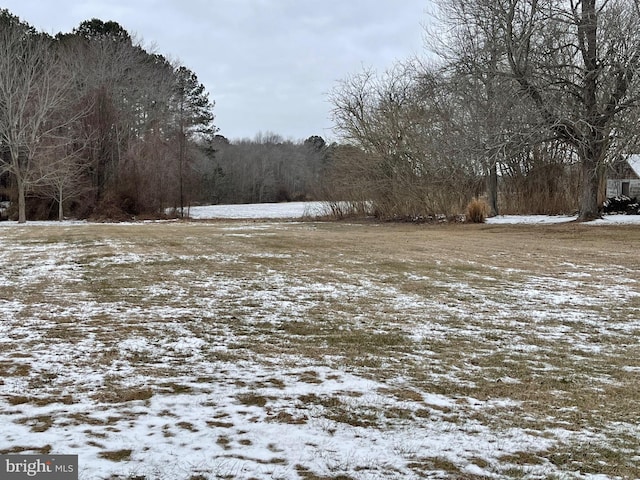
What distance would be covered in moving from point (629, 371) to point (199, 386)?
2842 mm

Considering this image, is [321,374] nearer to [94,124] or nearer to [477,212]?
[477,212]

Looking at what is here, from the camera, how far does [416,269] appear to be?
8.69 metres

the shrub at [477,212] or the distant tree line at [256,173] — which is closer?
the shrub at [477,212]

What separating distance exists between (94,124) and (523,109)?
82.8 feet

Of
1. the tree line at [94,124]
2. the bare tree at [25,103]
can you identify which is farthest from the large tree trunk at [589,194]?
the bare tree at [25,103]

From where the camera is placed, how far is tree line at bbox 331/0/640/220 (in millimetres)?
17219

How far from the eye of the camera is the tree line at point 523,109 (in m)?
17.2

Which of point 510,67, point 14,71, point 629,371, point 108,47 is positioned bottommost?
point 629,371

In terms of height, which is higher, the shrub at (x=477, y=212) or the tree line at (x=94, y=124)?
the tree line at (x=94, y=124)

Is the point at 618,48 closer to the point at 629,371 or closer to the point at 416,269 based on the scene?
the point at 416,269

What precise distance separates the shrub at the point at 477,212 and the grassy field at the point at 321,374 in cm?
1356

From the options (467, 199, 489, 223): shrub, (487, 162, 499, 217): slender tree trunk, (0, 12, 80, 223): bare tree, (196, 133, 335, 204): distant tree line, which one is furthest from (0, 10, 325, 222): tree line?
(467, 199, 489, 223): shrub

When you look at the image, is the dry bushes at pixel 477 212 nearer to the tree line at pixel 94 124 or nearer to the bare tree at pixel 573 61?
the bare tree at pixel 573 61

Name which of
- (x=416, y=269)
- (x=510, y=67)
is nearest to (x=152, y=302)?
(x=416, y=269)
